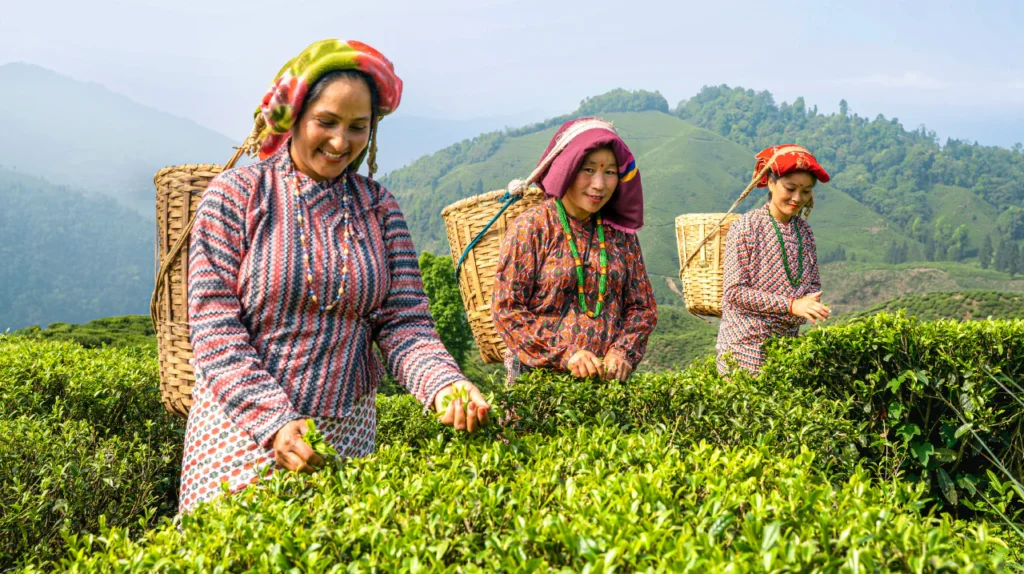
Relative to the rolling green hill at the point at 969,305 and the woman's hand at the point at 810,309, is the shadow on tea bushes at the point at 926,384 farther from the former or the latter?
the rolling green hill at the point at 969,305

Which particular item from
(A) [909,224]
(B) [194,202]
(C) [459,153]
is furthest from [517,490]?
(C) [459,153]

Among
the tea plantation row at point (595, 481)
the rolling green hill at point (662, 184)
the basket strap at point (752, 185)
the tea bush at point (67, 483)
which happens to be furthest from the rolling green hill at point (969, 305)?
the rolling green hill at point (662, 184)

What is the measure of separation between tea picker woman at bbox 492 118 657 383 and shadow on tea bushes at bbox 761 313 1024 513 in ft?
4.53

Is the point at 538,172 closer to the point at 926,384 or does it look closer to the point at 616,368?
the point at 616,368

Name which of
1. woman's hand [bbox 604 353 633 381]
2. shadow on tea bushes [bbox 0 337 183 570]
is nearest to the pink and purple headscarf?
woman's hand [bbox 604 353 633 381]

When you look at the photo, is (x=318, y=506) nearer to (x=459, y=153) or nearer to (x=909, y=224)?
(x=909, y=224)

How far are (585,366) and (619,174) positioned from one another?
0.93 m

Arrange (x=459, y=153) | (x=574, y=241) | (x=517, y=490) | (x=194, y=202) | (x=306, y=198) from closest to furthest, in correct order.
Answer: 1. (x=517, y=490)
2. (x=306, y=198)
3. (x=194, y=202)
4. (x=574, y=241)
5. (x=459, y=153)

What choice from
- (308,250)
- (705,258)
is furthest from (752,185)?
(308,250)

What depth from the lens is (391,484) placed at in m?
1.97

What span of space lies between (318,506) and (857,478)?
4.53ft

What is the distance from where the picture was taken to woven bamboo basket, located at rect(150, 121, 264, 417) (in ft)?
9.14

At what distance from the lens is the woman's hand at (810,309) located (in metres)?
4.46

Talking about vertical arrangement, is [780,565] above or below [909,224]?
above
